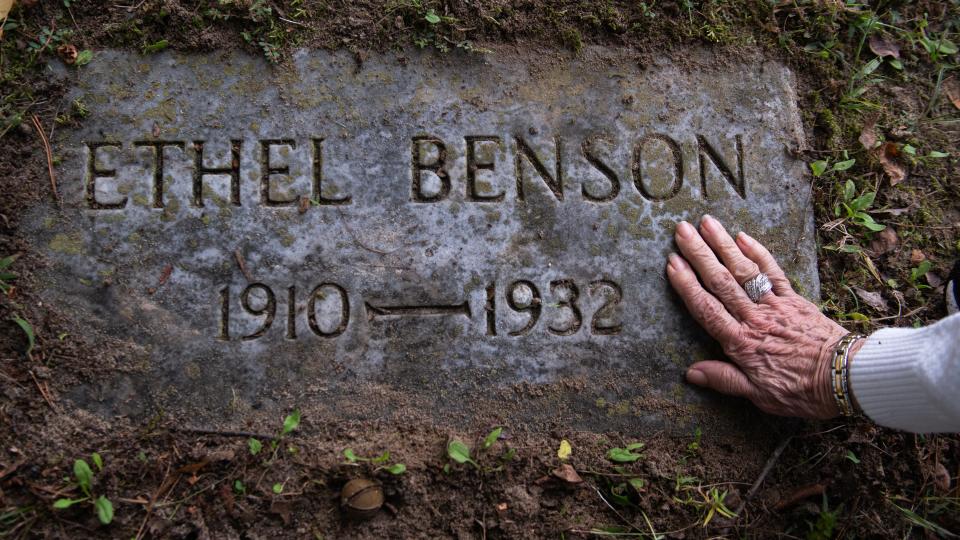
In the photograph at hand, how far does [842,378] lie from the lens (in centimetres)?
211

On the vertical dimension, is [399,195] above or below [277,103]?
below

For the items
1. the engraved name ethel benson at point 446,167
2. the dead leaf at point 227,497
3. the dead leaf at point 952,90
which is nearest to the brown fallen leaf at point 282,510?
the dead leaf at point 227,497

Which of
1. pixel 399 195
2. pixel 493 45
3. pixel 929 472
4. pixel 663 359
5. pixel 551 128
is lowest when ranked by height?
pixel 929 472

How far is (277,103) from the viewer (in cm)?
249

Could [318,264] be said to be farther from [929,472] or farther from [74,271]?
[929,472]

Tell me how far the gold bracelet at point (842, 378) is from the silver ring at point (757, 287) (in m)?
0.31

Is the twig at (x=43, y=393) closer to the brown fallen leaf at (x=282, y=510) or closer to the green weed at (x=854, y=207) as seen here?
the brown fallen leaf at (x=282, y=510)

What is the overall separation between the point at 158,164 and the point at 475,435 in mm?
1513

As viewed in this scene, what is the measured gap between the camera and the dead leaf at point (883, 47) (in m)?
2.88

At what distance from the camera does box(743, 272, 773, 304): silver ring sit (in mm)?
2346

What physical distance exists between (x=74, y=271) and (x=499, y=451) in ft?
5.35

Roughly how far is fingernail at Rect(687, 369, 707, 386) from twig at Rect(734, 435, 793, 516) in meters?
0.37

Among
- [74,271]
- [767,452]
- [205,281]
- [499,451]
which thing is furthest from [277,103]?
[767,452]

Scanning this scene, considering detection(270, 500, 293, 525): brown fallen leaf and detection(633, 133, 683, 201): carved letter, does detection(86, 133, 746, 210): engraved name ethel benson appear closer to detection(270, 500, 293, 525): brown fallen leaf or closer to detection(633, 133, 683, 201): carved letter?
detection(633, 133, 683, 201): carved letter
